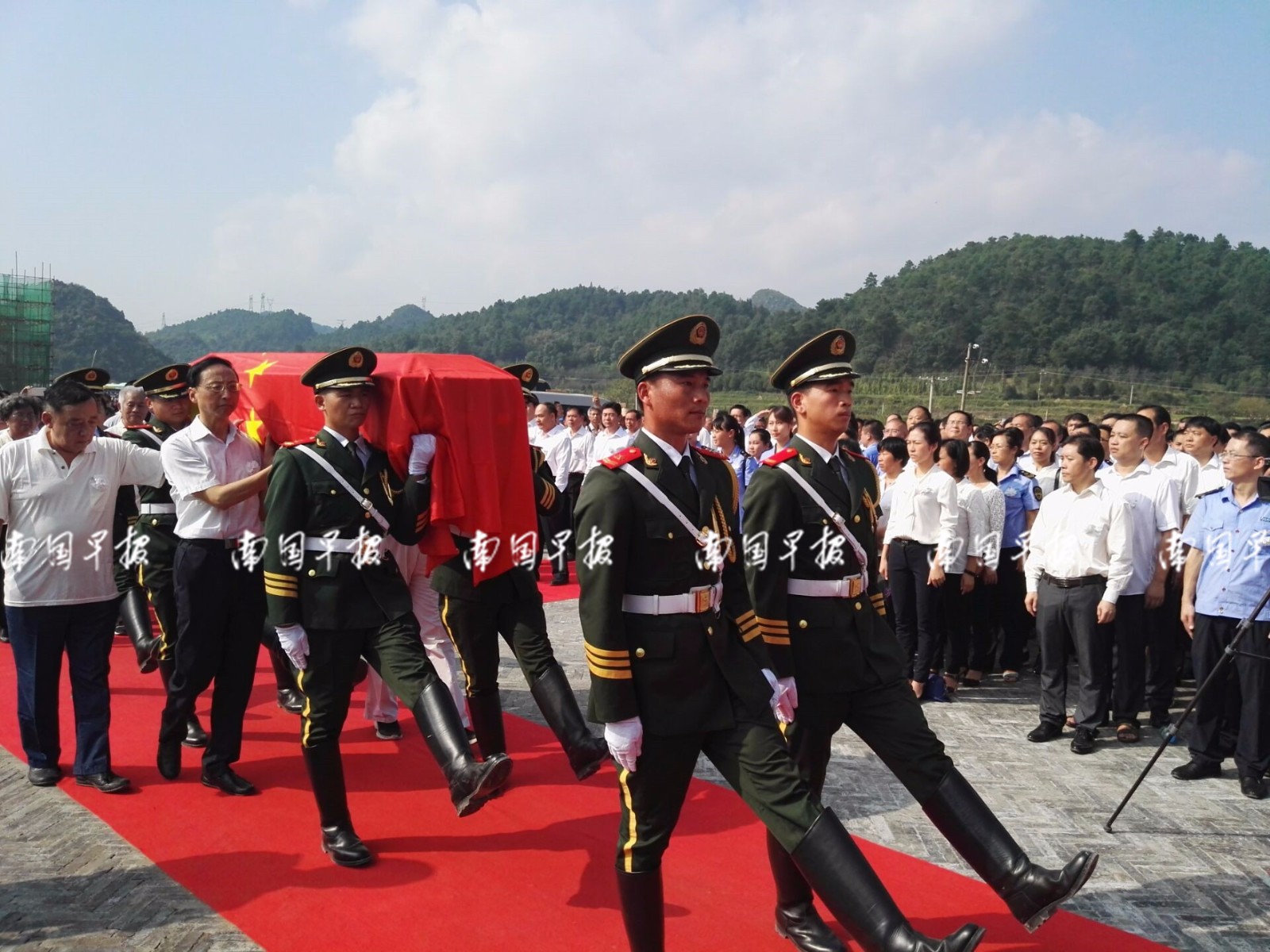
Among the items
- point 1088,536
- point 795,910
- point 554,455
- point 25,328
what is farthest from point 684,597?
point 25,328

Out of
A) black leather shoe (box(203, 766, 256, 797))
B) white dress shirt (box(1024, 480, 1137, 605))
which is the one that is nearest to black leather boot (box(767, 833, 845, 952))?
black leather shoe (box(203, 766, 256, 797))

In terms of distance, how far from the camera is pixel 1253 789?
4.50m

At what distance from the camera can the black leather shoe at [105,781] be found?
4289mm

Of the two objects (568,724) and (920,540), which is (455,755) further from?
(920,540)

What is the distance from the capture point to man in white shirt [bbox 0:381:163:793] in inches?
168

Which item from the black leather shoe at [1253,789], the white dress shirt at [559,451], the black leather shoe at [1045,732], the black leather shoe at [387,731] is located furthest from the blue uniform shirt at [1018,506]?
the white dress shirt at [559,451]

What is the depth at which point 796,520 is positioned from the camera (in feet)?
10.3

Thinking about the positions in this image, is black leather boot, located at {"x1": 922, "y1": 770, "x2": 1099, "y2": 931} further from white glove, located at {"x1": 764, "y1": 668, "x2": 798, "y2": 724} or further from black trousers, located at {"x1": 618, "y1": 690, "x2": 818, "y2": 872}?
black trousers, located at {"x1": 618, "y1": 690, "x2": 818, "y2": 872}

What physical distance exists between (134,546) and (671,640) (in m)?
3.76

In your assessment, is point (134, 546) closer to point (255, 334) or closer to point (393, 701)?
point (393, 701)

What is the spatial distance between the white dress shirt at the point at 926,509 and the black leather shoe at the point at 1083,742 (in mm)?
1315

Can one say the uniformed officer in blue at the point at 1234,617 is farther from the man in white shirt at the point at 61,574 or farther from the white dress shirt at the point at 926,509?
the man in white shirt at the point at 61,574

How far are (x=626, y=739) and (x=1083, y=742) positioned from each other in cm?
361

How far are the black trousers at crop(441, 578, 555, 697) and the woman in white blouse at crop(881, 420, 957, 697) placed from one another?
2660 millimetres
